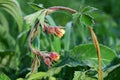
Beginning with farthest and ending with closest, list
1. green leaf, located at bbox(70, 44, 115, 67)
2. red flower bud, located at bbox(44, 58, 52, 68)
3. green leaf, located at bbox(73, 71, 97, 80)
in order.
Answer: green leaf, located at bbox(70, 44, 115, 67) < green leaf, located at bbox(73, 71, 97, 80) < red flower bud, located at bbox(44, 58, 52, 68)

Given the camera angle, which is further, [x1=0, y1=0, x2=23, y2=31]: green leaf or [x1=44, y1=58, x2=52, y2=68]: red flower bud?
[x1=0, y1=0, x2=23, y2=31]: green leaf

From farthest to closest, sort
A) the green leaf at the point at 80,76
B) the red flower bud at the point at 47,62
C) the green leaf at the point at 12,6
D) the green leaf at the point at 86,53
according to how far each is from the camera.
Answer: the green leaf at the point at 12,6, the green leaf at the point at 86,53, the green leaf at the point at 80,76, the red flower bud at the point at 47,62

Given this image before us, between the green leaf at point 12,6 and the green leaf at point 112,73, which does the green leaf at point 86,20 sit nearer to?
the green leaf at point 112,73

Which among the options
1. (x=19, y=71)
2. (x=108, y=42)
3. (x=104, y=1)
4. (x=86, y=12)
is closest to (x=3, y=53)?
(x=19, y=71)

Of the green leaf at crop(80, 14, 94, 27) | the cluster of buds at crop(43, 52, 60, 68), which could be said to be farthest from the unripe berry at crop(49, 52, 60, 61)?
the green leaf at crop(80, 14, 94, 27)

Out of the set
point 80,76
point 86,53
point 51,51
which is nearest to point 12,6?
point 51,51

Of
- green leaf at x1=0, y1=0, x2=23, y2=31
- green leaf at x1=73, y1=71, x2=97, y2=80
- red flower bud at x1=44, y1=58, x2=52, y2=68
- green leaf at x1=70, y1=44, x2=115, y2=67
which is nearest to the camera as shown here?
red flower bud at x1=44, y1=58, x2=52, y2=68

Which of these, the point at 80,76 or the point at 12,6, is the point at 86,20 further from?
the point at 12,6

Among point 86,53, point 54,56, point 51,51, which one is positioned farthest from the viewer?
point 51,51

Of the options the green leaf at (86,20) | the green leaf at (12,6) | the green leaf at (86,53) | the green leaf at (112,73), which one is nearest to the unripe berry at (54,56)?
the green leaf at (86,20)

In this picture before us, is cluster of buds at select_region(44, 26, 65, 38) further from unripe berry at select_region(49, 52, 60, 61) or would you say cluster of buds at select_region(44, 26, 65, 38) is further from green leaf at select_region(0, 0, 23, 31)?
green leaf at select_region(0, 0, 23, 31)

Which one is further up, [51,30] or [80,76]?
[51,30]

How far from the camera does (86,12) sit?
4.18 ft

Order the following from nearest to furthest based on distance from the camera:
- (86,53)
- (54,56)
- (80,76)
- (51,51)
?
(54,56) < (80,76) < (86,53) < (51,51)
